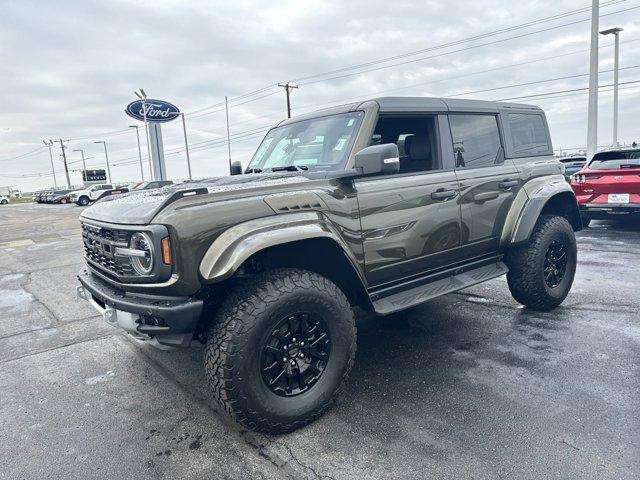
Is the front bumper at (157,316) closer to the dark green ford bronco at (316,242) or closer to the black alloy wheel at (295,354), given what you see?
the dark green ford bronco at (316,242)

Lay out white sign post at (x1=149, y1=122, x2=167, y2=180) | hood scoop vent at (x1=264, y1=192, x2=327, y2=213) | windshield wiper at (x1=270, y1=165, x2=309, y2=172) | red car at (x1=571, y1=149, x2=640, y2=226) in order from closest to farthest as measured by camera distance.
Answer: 1. hood scoop vent at (x1=264, y1=192, x2=327, y2=213)
2. windshield wiper at (x1=270, y1=165, x2=309, y2=172)
3. red car at (x1=571, y1=149, x2=640, y2=226)
4. white sign post at (x1=149, y1=122, x2=167, y2=180)

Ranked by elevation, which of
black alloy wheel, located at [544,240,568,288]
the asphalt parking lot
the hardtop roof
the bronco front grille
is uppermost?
the hardtop roof

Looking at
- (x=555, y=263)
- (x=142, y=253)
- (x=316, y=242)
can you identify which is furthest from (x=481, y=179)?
(x=142, y=253)

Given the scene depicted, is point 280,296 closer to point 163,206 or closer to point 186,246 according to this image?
point 186,246

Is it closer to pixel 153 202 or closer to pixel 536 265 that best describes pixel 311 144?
pixel 153 202

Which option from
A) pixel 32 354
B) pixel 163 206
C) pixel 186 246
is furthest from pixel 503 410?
pixel 32 354

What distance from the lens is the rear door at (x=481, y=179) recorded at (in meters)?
3.75

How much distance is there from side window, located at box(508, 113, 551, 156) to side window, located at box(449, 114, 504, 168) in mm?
267

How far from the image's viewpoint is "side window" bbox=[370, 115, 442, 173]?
12.0 feet

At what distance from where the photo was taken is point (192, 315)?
236cm

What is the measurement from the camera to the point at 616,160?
27.7 feet

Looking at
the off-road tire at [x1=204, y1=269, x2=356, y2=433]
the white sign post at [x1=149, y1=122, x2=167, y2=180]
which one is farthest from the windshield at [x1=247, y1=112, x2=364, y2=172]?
the white sign post at [x1=149, y1=122, x2=167, y2=180]

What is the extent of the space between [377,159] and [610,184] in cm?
743

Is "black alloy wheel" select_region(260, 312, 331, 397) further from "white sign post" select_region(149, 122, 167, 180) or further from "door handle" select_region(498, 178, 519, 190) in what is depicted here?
"white sign post" select_region(149, 122, 167, 180)
